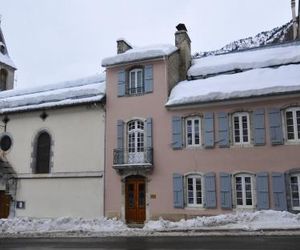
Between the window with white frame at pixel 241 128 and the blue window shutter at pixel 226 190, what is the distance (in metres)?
1.66

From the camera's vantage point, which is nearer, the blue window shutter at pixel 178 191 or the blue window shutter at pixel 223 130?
the blue window shutter at pixel 223 130

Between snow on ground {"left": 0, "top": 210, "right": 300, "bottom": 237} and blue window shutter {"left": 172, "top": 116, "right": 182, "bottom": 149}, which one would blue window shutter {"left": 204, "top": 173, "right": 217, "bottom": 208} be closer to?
snow on ground {"left": 0, "top": 210, "right": 300, "bottom": 237}

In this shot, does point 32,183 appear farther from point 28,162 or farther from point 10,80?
point 10,80

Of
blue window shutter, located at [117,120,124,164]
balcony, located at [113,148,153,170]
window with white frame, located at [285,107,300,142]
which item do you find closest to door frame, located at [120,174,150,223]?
balcony, located at [113,148,153,170]

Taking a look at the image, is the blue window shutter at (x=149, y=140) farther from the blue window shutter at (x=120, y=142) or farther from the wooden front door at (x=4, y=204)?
the wooden front door at (x=4, y=204)

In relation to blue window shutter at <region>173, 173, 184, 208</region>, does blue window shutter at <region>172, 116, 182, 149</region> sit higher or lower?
higher

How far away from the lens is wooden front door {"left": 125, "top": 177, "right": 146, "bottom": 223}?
1969cm

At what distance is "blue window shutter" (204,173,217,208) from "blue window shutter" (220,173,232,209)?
0.37 metres

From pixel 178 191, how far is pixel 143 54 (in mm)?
7264

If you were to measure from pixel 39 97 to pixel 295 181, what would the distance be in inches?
603

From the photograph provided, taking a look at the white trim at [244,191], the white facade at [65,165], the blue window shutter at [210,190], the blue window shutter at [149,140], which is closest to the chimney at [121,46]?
the white facade at [65,165]

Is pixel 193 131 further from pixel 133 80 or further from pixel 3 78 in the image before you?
pixel 3 78

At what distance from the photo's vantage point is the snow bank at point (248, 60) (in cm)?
1962

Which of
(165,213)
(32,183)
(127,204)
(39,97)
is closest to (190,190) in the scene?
(165,213)
